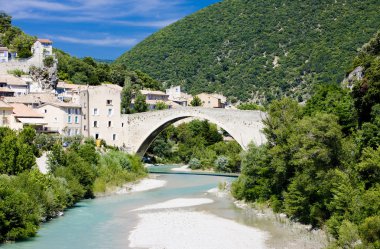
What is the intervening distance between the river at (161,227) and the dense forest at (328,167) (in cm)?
148

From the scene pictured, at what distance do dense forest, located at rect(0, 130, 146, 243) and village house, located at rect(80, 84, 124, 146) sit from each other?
16.7 ft

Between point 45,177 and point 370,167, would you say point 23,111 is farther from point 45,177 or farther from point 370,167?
point 370,167

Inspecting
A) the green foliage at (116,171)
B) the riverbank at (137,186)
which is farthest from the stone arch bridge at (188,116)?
the riverbank at (137,186)

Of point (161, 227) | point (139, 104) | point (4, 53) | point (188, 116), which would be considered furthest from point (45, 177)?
point (4, 53)

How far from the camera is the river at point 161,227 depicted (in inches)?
896

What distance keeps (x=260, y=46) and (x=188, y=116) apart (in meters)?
52.9

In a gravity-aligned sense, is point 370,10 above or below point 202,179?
above

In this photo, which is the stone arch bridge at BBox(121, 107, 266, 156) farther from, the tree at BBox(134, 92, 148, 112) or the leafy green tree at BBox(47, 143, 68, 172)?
the leafy green tree at BBox(47, 143, 68, 172)

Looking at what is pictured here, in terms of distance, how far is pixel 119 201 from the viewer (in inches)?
1380

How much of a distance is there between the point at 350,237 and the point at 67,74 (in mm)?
58715

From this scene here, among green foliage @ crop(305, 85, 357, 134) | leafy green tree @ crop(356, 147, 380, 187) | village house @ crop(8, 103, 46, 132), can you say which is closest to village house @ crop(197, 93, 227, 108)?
village house @ crop(8, 103, 46, 132)

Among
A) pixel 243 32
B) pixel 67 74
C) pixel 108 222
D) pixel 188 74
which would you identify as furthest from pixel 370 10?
pixel 108 222

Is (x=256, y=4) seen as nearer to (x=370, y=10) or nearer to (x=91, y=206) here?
(x=370, y=10)

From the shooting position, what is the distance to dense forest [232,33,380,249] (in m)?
20.3
